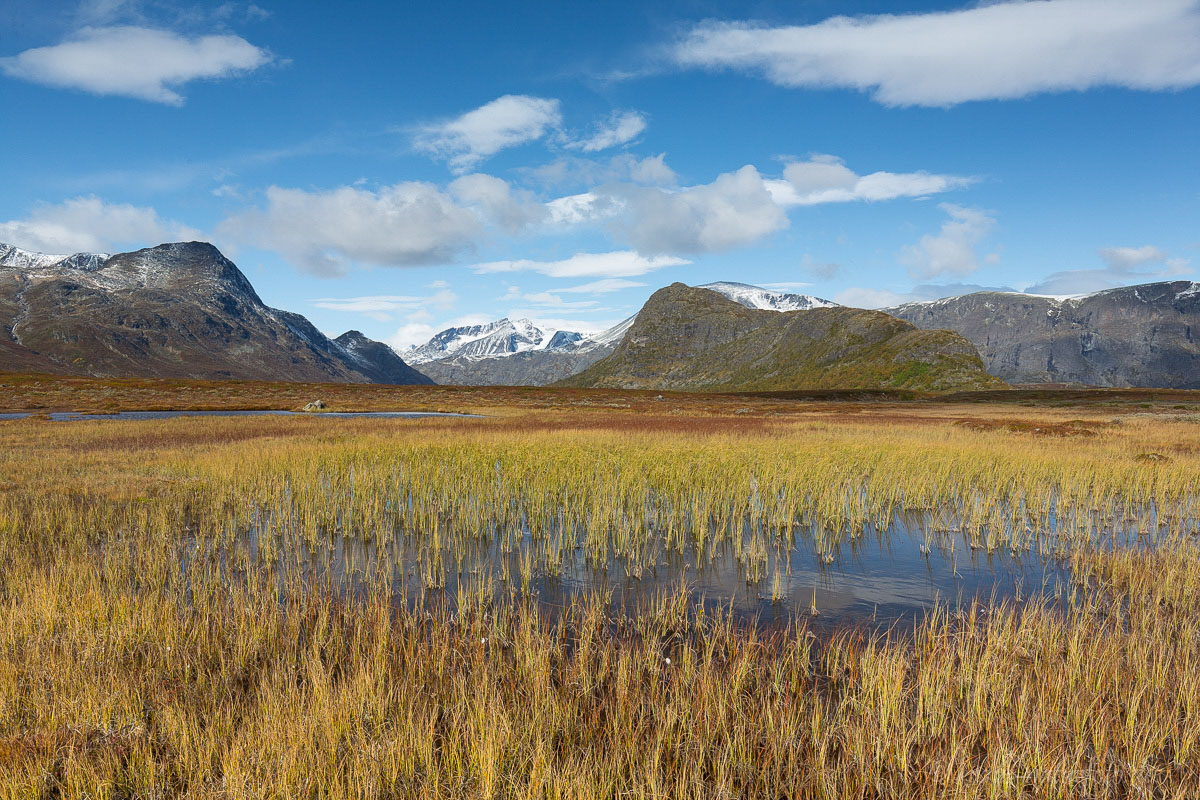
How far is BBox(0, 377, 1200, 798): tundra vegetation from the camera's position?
4551 mm

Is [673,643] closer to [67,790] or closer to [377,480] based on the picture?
[67,790]

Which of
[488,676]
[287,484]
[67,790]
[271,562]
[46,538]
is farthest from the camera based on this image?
[287,484]

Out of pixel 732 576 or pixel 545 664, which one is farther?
pixel 732 576

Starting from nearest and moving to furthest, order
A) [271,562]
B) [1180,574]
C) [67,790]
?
[67,790]
[1180,574]
[271,562]

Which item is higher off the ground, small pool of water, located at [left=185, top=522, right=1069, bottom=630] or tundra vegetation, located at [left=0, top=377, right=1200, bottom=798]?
tundra vegetation, located at [left=0, top=377, right=1200, bottom=798]

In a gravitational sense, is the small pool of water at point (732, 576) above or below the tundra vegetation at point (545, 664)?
below

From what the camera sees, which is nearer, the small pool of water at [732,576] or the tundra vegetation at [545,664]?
the tundra vegetation at [545,664]

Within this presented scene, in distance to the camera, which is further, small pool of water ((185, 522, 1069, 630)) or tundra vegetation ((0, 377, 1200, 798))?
small pool of water ((185, 522, 1069, 630))

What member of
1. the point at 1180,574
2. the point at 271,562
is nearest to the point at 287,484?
the point at 271,562

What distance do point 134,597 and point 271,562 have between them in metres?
3.30

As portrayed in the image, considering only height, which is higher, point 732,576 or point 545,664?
point 545,664

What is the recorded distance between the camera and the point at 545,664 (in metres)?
6.15

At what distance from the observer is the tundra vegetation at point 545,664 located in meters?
4.55

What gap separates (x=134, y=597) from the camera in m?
7.91
